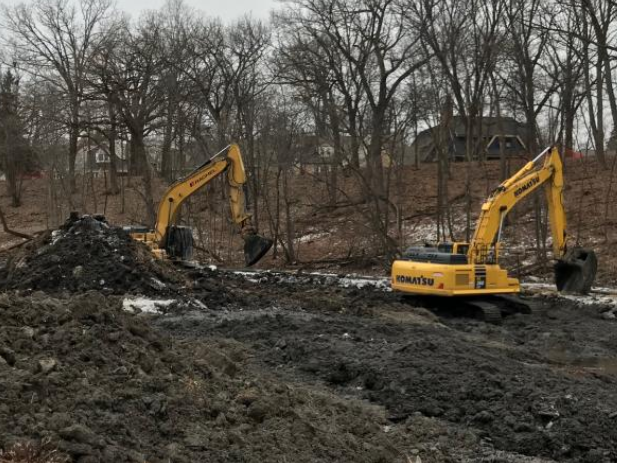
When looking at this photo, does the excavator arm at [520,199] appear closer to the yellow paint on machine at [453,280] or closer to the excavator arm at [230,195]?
the yellow paint on machine at [453,280]

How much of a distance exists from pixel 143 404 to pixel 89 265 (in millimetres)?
10624

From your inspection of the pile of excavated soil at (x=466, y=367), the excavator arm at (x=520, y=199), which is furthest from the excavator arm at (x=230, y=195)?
A: the excavator arm at (x=520, y=199)

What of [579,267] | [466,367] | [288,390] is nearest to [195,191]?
[579,267]

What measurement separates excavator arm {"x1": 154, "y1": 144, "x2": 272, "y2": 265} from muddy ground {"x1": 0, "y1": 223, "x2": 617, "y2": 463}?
817 cm

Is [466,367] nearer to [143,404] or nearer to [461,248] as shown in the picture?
[143,404]

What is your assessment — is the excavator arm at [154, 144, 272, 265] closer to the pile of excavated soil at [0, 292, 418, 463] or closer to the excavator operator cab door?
the excavator operator cab door

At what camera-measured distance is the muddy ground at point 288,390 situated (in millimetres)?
5027

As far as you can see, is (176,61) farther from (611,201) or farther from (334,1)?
(611,201)

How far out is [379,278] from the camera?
2067 centimetres

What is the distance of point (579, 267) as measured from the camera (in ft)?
51.6

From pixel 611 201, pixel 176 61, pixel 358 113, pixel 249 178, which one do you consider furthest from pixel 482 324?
pixel 176 61

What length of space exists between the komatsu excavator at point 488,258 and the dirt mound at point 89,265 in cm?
512

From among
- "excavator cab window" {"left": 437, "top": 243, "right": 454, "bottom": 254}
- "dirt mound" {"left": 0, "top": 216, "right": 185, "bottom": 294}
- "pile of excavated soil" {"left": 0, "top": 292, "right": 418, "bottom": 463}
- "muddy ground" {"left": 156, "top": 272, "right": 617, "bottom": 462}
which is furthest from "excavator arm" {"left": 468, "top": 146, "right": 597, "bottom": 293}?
"pile of excavated soil" {"left": 0, "top": 292, "right": 418, "bottom": 463}

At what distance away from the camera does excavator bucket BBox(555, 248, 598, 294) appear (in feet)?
51.8
